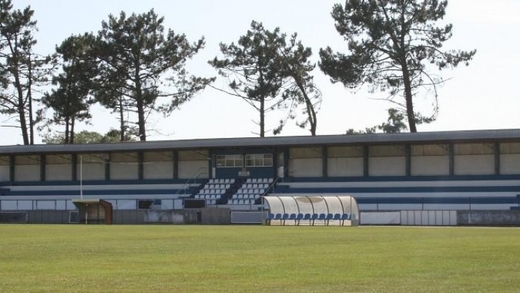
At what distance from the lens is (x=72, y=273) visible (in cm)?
2067

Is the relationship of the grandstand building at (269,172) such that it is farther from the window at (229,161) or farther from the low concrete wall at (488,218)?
the low concrete wall at (488,218)

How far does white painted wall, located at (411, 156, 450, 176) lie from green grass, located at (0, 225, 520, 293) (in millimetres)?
42864

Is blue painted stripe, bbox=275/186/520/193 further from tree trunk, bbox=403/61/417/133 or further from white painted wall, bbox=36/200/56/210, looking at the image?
white painted wall, bbox=36/200/56/210

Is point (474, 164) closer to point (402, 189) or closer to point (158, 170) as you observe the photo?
point (402, 189)

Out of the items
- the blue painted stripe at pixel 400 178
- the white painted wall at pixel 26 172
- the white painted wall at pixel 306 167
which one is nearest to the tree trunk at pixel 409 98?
the white painted wall at pixel 306 167

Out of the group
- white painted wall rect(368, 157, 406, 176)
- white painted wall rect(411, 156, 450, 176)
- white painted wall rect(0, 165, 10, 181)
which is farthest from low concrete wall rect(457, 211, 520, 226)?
white painted wall rect(0, 165, 10, 181)

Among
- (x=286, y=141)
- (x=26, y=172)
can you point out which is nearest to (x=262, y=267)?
(x=286, y=141)

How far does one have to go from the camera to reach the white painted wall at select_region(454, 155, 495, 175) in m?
74.1

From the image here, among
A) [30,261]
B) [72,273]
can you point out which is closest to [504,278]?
[72,273]

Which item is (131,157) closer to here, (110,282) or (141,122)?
(141,122)

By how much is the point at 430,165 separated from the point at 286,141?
35.9 feet

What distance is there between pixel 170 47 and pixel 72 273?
79920mm

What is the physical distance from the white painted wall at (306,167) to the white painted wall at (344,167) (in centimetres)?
82

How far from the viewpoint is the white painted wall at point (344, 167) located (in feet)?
260
